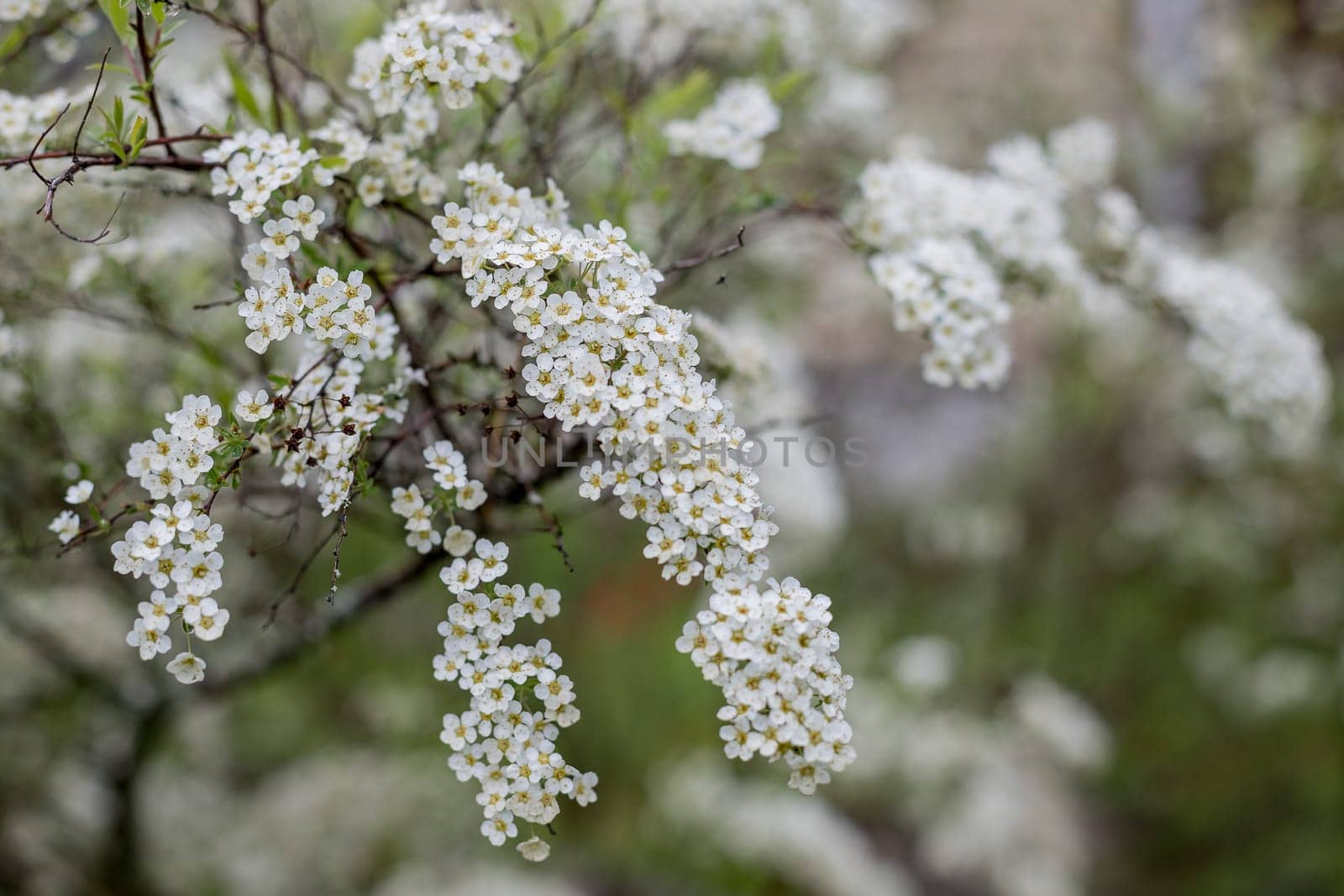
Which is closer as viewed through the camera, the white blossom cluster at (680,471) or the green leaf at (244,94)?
the white blossom cluster at (680,471)

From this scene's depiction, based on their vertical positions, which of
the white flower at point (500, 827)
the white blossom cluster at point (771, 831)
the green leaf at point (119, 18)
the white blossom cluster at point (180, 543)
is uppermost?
the white blossom cluster at point (771, 831)

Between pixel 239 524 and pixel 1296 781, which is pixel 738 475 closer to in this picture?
pixel 239 524

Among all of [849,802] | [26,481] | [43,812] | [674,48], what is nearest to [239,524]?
[26,481]

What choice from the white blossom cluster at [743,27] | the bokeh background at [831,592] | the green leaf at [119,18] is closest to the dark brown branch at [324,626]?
the bokeh background at [831,592]

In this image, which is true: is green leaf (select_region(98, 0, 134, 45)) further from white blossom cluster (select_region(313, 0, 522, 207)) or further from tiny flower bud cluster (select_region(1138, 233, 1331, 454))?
tiny flower bud cluster (select_region(1138, 233, 1331, 454))

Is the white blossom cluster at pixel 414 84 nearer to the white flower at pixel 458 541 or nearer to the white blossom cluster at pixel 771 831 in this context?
the white flower at pixel 458 541
